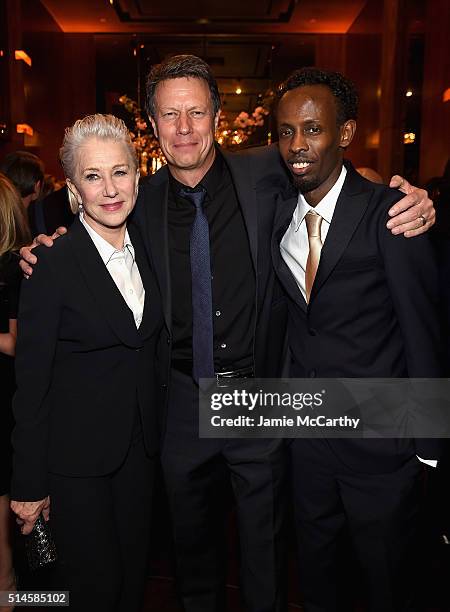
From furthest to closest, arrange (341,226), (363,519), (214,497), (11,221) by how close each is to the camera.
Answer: (11,221)
(214,497)
(363,519)
(341,226)

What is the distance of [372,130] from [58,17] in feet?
18.3

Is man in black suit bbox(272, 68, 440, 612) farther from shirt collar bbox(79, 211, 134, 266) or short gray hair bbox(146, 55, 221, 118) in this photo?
shirt collar bbox(79, 211, 134, 266)

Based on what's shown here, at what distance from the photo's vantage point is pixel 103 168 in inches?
65.1

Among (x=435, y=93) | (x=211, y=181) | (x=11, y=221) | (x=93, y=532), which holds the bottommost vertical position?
(x=93, y=532)

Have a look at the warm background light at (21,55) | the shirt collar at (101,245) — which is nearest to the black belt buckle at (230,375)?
the shirt collar at (101,245)

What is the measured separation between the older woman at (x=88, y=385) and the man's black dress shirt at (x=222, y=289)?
0.23 m

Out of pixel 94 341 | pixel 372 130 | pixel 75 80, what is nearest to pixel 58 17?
pixel 75 80

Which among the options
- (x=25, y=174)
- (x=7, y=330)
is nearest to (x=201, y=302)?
(x=7, y=330)

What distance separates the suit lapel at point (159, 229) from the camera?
1.85m

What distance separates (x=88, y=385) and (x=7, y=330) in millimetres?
687

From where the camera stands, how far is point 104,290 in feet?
5.26

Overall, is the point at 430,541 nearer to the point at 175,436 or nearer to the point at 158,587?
the point at 158,587

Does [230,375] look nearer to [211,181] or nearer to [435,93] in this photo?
[211,181]

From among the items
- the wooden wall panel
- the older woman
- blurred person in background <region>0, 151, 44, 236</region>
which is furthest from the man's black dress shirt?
the wooden wall panel
